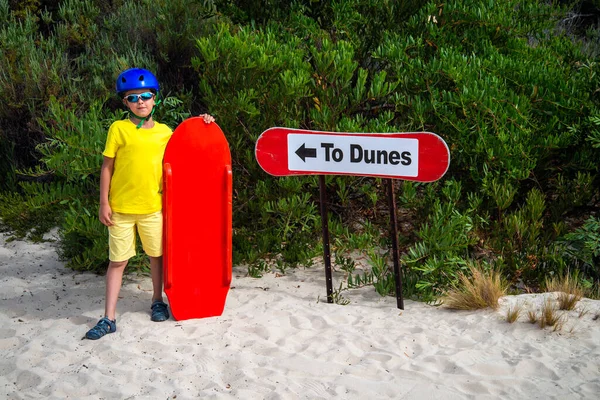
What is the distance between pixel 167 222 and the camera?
14.0 feet

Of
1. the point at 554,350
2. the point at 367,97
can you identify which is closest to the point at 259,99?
the point at 367,97

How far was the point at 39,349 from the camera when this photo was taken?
4023mm

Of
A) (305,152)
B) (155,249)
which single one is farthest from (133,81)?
(305,152)

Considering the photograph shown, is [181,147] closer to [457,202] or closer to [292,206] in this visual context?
[292,206]

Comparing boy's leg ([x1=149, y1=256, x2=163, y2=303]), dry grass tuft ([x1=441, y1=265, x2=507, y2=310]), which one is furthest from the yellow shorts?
dry grass tuft ([x1=441, y1=265, x2=507, y2=310])

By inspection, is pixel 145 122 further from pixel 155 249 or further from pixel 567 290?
pixel 567 290

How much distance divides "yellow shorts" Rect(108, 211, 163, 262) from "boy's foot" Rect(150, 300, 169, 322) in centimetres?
32

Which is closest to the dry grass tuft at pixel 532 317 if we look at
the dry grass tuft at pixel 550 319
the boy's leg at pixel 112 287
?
the dry grass tuft at pixel 550 319

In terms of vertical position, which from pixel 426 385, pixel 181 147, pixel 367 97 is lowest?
pixel 426 385

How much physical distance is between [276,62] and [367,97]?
0.74 m

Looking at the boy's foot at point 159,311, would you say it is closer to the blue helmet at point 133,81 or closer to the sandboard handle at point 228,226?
the sandboard handle at point 228,226

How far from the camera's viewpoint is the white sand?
3516 mm

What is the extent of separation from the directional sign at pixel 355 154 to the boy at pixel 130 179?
70cm

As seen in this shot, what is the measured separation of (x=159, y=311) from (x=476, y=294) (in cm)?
195
